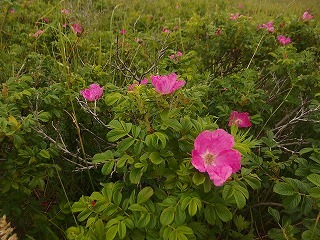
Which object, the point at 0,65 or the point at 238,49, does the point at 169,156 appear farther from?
the point at 0,65

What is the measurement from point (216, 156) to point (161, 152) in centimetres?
16

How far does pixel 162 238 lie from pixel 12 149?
2.66 ft

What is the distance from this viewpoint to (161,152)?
109 centimetres

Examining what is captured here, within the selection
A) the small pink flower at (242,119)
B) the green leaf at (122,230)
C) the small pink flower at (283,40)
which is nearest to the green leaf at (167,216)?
the green leaf at (122,230)

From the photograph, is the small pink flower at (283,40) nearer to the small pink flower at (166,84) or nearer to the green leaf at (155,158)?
the small pink flower at (166,84)

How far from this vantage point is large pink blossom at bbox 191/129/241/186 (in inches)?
39.4

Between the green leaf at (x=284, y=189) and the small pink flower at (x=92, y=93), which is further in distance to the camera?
the small pink flower at (x=92, y=93)

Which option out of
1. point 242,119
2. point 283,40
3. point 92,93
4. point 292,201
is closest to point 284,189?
point 292,201

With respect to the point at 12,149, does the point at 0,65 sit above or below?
below

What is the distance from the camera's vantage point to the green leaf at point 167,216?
1.04m

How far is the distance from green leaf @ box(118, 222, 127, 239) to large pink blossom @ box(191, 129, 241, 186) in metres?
0.28

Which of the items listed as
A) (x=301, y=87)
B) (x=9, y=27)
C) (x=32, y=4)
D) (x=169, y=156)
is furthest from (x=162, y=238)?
(x=32, y=4)

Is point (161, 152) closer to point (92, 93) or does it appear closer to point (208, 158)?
point (208, 158)

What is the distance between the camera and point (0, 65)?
247cm
